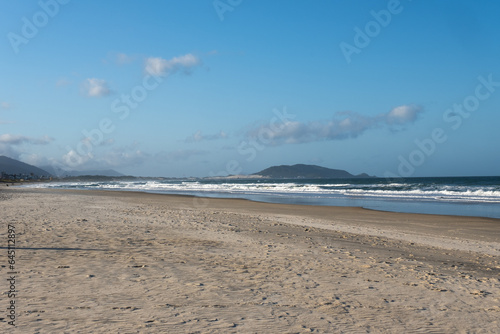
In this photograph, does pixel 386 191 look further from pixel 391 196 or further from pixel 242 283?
pixel 242 283

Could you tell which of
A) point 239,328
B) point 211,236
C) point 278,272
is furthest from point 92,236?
point 239,328

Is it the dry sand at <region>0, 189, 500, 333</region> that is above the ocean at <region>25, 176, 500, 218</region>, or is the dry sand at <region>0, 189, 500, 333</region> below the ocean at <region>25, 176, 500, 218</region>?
below

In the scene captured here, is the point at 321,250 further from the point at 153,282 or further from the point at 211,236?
the point at 153,282

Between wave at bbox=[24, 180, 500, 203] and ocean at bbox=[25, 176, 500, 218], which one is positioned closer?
ocean at bbox=[25, 176, 500, 218]

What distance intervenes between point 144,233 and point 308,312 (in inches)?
262

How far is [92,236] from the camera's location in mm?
9297

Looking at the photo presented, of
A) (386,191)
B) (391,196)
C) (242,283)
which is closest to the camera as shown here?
(242,283)

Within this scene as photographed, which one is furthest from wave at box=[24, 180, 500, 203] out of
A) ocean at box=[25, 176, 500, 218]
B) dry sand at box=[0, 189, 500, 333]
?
dry sand at box=[0, 189, 500, 333]

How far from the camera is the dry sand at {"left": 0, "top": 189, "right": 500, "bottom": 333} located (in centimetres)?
420

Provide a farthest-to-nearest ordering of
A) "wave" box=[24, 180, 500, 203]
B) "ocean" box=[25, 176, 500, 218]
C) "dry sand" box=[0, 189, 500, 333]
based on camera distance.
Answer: "wave" box=[24, 180, 500, 203], "ocean" box=[25, 176, 500, 218], "dry sand" box=[0, 189, 500, 333]

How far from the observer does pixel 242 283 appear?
18.6 feet

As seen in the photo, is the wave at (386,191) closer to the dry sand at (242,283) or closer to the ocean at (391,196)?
the ocean at (391,196)

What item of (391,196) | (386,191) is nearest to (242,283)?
(391,196)

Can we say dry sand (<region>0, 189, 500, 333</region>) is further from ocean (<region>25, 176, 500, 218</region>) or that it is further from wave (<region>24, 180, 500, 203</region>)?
wave (<region>24, 180, 500, 203</region>)
